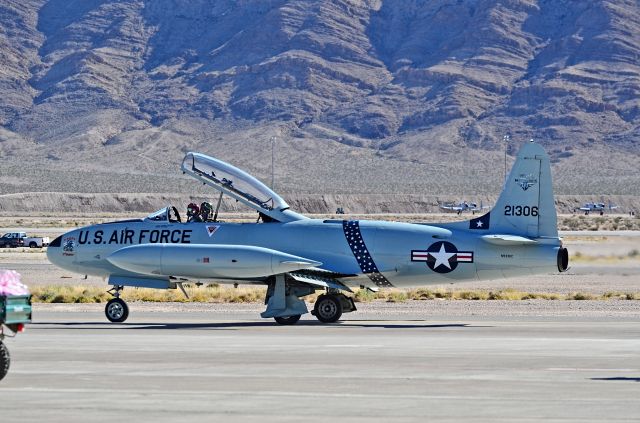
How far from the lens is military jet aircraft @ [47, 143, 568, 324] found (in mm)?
30719

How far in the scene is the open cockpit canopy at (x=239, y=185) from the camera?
32.5 meters

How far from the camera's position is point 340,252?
31516mm

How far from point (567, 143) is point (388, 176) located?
969 inches

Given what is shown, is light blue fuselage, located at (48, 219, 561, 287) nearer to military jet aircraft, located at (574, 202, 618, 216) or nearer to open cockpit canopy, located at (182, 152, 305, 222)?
open cockpit canopy, located at (182, 152, 305, 222)

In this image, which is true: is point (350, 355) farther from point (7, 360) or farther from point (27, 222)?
point (27, 222)

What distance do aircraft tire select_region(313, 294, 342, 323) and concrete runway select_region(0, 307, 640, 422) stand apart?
0.72 m

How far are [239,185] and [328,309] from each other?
3698mm

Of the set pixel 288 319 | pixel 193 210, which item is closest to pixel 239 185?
pixel 193 210

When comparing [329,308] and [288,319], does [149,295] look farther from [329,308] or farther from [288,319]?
[329,308]

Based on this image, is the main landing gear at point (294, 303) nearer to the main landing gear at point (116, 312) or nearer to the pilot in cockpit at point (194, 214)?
the pilot in cockpit at point (194, 214)

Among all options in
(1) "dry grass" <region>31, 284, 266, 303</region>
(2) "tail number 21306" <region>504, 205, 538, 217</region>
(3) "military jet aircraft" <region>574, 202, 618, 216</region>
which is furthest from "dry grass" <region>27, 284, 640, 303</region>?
(3) "military jet aircraft" <region>574, 202, 618, 216</region>

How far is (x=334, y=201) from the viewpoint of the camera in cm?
15088

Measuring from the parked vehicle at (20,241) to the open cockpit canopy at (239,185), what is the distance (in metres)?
52.0

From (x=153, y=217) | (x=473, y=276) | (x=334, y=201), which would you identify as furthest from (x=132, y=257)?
(x=334, y=201)
